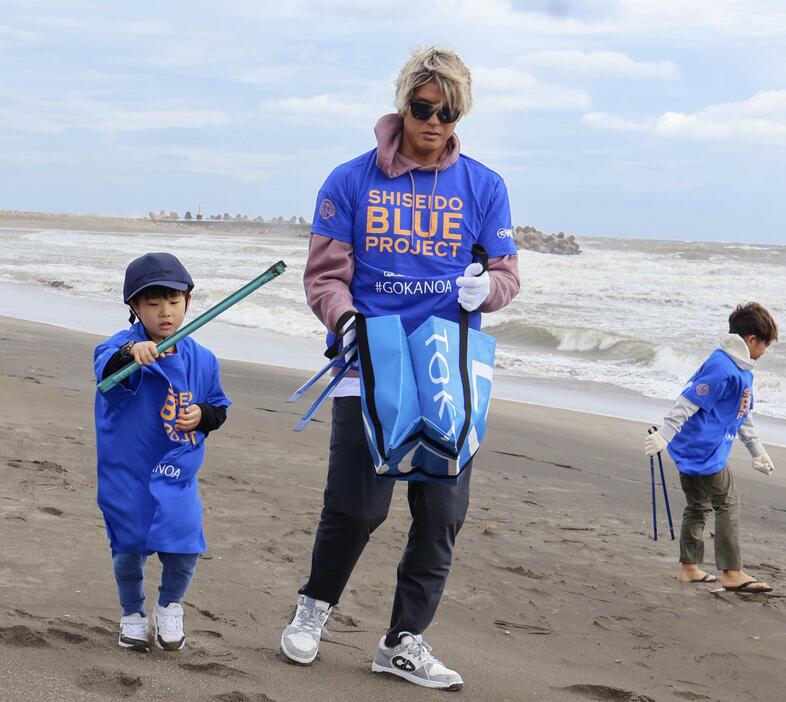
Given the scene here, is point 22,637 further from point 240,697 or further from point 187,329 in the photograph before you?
point 187,329

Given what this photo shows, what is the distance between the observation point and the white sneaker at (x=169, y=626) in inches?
123

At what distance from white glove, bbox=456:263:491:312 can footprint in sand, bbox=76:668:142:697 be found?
141 cm

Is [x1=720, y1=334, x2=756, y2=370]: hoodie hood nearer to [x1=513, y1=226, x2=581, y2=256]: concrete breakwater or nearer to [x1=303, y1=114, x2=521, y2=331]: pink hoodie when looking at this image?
[x1=303, y1=114, x2=521, y2=331]: pink hoodie

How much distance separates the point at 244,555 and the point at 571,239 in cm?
6642

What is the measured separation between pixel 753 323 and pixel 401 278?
2784mm

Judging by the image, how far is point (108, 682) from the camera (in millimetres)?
2775

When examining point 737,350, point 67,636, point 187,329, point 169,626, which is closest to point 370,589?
point 169,626

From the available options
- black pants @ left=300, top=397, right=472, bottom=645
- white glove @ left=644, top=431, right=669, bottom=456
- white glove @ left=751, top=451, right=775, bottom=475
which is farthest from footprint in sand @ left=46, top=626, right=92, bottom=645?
white glove @ left=751, top=451, right=775, bottom=475

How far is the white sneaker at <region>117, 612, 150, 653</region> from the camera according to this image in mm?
3119

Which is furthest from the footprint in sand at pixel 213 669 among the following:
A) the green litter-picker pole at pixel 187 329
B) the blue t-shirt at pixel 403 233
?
the blue t-shirt at pixel 403 233

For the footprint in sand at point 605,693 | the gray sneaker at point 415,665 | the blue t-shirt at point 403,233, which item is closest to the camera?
the gray sneaker at point 415,665

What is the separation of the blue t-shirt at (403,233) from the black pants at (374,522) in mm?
352

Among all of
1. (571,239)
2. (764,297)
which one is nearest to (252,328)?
(764,297)

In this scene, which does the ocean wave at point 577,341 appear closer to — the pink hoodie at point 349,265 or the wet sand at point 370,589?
the wet sand at point 370,589
